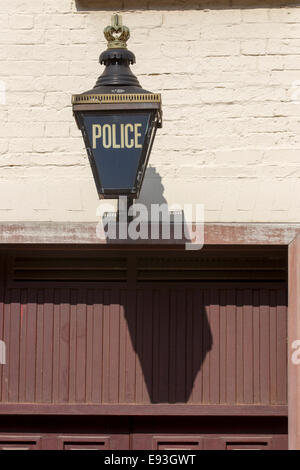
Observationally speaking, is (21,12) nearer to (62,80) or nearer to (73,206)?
(62,80)

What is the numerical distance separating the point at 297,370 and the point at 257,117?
5.23 ft

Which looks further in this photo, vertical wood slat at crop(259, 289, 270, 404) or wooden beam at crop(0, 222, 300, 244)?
vertical wood slat at crop(259, 289, 270, 404)

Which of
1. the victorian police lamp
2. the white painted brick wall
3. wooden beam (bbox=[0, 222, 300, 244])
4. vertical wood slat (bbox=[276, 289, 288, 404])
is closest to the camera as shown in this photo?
Result: the victorian police lamp

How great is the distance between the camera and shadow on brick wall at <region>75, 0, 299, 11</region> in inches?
199

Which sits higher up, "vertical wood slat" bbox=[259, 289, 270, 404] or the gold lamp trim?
the gold lamp trim

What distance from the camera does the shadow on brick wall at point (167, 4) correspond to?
16.6ft

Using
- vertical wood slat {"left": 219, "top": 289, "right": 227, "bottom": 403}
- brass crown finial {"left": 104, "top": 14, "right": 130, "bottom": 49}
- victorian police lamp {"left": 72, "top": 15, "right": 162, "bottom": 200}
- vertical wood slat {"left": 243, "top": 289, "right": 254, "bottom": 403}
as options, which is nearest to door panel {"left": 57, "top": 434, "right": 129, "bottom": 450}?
vertical wood slat {"left": 219, "top": 289, "right": 227, "bottom": 403}

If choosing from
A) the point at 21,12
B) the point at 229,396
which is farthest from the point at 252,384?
the point at 21,12

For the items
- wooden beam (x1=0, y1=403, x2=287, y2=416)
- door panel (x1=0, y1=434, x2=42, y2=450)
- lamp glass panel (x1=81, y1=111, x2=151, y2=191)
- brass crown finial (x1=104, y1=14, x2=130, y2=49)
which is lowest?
door panel (x1=0, y1=434, x2=42, y2=450)

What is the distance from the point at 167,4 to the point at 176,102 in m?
0.67

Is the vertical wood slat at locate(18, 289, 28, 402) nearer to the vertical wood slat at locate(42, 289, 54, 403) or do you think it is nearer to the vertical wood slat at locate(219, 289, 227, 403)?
the vertical wood slat at locate(42, 289, 54, 403)

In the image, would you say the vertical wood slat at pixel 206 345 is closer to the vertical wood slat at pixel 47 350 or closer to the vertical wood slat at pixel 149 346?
the vertical wood slat at pixel 149 346

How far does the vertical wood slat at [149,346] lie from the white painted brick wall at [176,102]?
629 mm

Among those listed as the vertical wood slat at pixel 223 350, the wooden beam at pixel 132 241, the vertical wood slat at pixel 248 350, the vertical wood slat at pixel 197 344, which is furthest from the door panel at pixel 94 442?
the wooden beam at pixel 132 241
